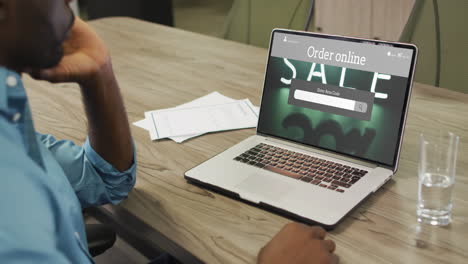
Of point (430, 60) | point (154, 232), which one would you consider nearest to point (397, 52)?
point (154, 232)

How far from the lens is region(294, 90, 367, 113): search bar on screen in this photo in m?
1.09

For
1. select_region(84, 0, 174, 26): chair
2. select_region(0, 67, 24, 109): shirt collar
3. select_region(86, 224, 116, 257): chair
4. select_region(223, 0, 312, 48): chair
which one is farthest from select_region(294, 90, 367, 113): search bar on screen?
select_region(84, 0, 174, 26): chair

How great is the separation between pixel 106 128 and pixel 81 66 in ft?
0.51

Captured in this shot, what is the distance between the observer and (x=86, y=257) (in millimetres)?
848

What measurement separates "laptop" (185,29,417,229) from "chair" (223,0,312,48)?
112 cm

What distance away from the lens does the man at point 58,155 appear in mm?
642

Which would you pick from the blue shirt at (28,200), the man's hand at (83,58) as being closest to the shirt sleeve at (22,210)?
the blue shirt at (28,200)

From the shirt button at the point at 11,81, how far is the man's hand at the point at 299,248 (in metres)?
0.45

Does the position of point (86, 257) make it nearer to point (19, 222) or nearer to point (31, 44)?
point (19, 222)

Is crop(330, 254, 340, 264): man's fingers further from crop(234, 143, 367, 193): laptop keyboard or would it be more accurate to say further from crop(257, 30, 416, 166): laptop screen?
crop(257, 30, 416, 166): laptop screen

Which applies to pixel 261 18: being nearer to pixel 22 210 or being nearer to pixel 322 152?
pixel 322 152

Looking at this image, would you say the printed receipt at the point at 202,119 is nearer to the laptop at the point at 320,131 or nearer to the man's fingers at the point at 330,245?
the laptop at the point at 320,131

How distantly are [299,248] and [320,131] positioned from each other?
0.36m

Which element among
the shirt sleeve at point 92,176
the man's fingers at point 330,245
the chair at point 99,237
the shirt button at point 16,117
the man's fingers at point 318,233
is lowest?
the chair at point 99,237
